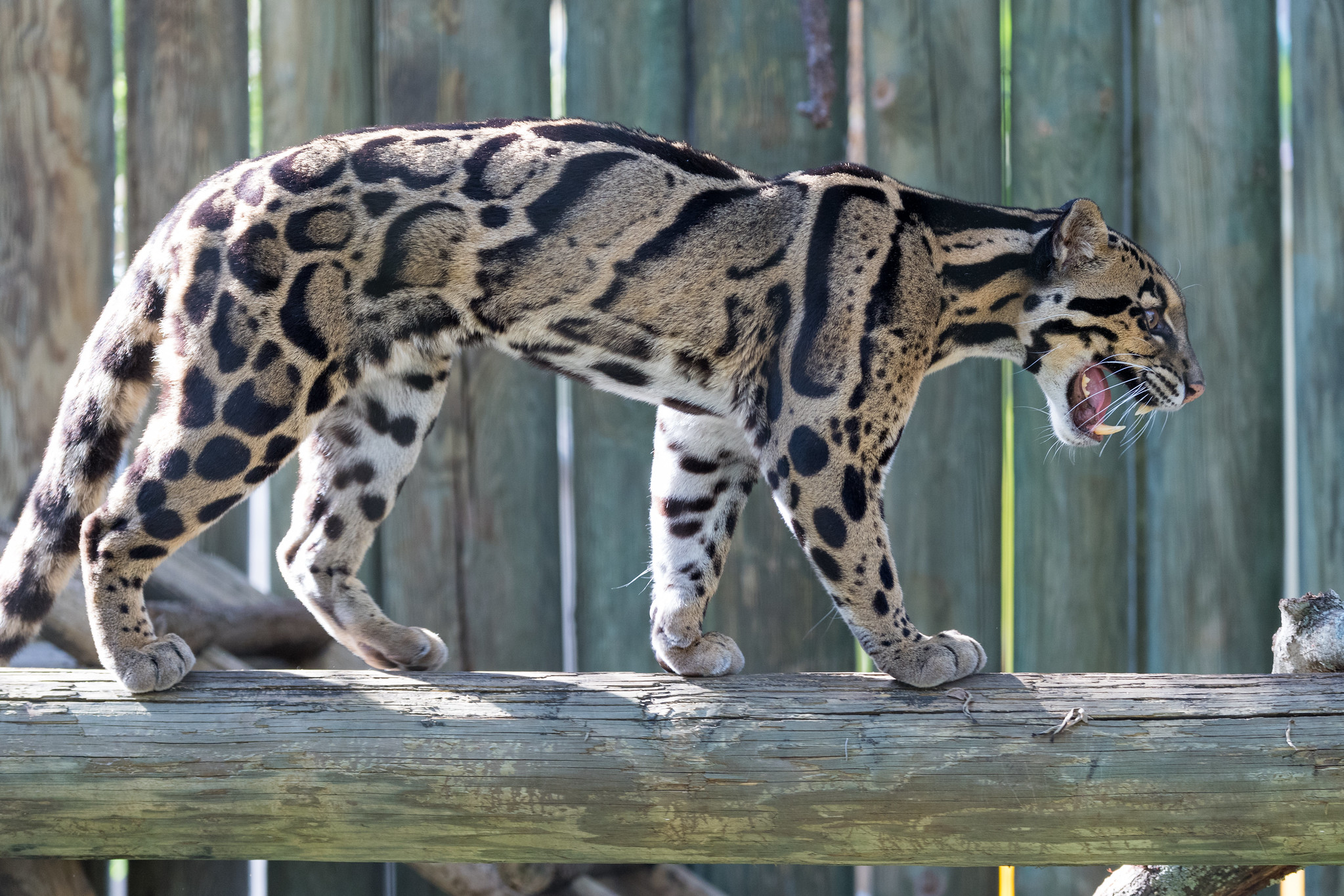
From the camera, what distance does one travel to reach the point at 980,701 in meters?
2.61

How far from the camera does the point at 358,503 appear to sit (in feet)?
11.0

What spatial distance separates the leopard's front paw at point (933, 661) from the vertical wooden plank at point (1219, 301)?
1.38 meters

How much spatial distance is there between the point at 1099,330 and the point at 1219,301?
95 cm

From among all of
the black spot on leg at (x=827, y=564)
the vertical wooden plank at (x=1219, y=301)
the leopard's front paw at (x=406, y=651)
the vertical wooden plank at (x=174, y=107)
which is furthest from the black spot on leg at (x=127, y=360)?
the vertical wooden plank at (x=1219, y=301)

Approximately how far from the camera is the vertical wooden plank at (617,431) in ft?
13.0

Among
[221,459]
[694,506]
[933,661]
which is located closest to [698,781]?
[933,661]

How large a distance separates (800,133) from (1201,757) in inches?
91.2

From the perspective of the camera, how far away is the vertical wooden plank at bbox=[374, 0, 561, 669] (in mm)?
3971

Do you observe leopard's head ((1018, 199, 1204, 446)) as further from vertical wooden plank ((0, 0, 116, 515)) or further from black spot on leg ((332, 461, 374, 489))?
vertical wooden plank ((0, 0, 116, 515))

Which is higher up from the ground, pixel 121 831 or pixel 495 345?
pixel 495 345

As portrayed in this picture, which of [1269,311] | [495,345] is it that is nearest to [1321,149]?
[1269,311]

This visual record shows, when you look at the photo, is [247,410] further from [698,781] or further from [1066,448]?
[1066,448]

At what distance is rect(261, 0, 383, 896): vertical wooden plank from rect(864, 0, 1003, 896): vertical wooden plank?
65.3 inches

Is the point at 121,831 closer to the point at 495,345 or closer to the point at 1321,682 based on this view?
the point at 495,345
